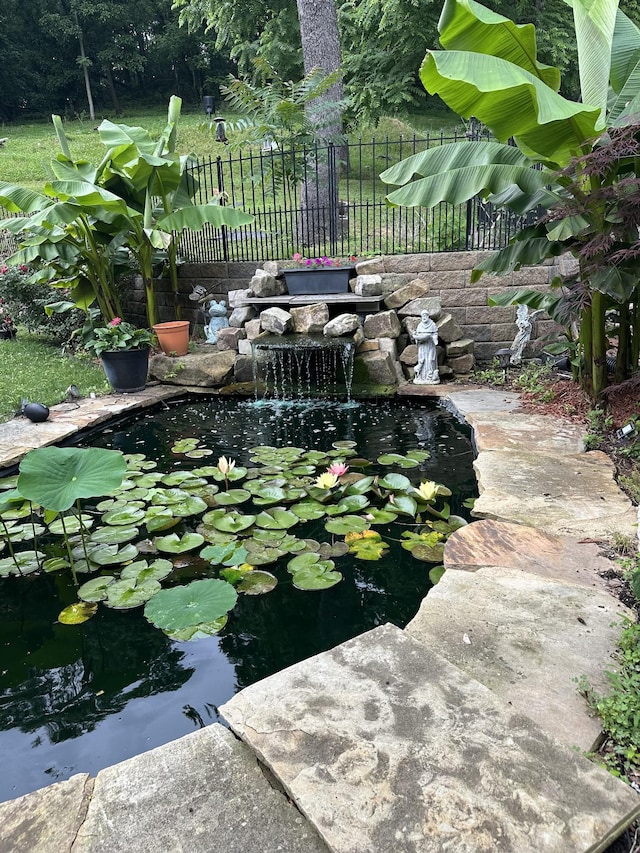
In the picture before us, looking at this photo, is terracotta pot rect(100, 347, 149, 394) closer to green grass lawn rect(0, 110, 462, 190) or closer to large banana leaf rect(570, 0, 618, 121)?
large banana leaf rect(570, 0, 618, 121)

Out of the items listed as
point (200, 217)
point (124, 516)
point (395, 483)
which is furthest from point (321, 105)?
point (124, 516)

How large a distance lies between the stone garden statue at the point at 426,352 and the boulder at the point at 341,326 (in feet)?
2.16

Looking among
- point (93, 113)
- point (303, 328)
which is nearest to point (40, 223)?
point (303, 328)

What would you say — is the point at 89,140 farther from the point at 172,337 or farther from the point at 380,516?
the point at 380,516

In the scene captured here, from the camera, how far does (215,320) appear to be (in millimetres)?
7117

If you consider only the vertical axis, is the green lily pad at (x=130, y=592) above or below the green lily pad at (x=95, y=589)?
above

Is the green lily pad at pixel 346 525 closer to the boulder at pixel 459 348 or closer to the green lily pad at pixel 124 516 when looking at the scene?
the green lily pad at pixel 124 516

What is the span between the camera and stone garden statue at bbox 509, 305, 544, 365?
604 cm

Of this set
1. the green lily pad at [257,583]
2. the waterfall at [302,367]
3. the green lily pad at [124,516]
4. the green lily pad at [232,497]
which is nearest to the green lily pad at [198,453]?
the green lily pad at [232,497]

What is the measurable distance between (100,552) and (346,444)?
6.56 feet

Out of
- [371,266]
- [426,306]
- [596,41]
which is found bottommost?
[426,306]

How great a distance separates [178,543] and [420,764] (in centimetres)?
182

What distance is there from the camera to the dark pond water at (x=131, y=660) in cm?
179

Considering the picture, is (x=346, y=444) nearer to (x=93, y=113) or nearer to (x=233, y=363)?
(x=233, y=363)
